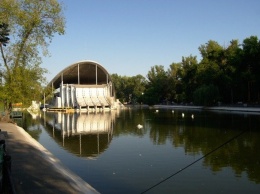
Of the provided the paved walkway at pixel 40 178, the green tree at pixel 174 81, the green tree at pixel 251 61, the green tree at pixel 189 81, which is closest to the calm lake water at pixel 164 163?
the paved walkway at pixel 40 178

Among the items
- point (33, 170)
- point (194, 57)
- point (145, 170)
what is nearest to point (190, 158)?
point (145, 170)

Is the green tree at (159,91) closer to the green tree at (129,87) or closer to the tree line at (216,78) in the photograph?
the tree line at (216,78)

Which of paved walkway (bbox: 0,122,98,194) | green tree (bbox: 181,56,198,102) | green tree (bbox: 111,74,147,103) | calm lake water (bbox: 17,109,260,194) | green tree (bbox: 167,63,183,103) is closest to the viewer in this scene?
paved walkway (bbox: 0,122,98,194)

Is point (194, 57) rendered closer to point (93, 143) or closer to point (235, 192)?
point (93, 143)

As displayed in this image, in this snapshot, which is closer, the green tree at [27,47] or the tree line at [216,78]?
the green tree at [27,47]

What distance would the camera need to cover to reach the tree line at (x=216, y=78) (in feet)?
174

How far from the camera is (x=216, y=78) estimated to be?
2537 inches

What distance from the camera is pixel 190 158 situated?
1490 cm

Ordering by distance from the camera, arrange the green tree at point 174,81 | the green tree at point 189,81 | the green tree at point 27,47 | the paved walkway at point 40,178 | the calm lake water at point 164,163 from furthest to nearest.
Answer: the green tree at point 174,81 → the green tree at point 189,81 → the green tree at point 27,47 → the calm lake water at point 164,163 → the paved walkway at point 40,178

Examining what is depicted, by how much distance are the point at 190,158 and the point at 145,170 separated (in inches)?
124

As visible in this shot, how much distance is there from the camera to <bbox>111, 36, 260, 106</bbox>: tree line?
174ft

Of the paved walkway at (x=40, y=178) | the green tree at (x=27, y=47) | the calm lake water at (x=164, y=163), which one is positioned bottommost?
the calm lake water at (x=164, y=163)

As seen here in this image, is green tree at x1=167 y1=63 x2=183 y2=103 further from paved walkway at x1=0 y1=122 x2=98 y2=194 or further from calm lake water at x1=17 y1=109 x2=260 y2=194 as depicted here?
paved walkway at x1=0 y1=122 x2=98 y2=194

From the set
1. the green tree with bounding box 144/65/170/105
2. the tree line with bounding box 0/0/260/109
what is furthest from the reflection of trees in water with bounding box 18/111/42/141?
the green tree with bounding box 144/65/170/105
